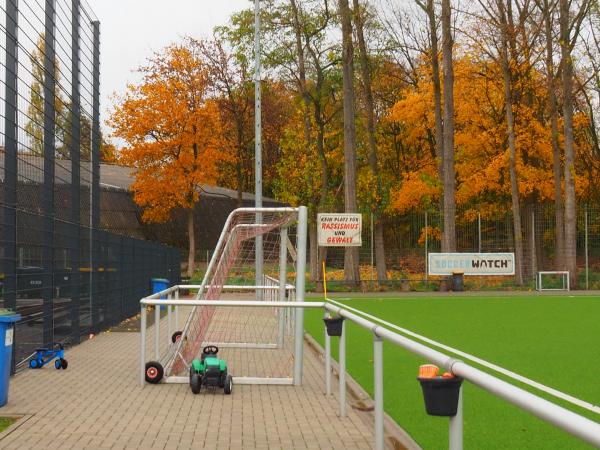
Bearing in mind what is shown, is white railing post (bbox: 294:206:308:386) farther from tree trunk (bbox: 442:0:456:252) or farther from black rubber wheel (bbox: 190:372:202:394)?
tree trunk (bbox: 442:0:456:252)

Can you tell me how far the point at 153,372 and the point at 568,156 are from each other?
1252 inches

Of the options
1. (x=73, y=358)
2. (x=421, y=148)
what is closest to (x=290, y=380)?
(x=73, y=358)

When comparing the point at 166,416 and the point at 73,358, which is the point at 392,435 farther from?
the point at 73,358

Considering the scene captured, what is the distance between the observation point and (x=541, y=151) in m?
46.3

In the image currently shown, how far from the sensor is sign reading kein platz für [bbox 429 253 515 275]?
1500 inches

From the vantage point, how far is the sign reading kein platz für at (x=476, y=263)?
38.1m

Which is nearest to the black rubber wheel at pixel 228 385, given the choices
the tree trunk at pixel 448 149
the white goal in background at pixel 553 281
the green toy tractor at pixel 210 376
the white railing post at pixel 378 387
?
the green toy tractor at pixel 210 376

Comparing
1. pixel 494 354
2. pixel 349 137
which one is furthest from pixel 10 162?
pixel 349 137

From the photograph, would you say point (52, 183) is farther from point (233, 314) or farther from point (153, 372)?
point (153, 372)

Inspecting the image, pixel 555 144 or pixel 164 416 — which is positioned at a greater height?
pixel 555 144

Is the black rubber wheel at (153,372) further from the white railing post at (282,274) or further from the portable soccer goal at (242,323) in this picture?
the white railing post at (282,274)

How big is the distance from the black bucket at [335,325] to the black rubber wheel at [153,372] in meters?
2.53

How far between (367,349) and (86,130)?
6931mm

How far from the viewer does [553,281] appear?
3956 centimetres
